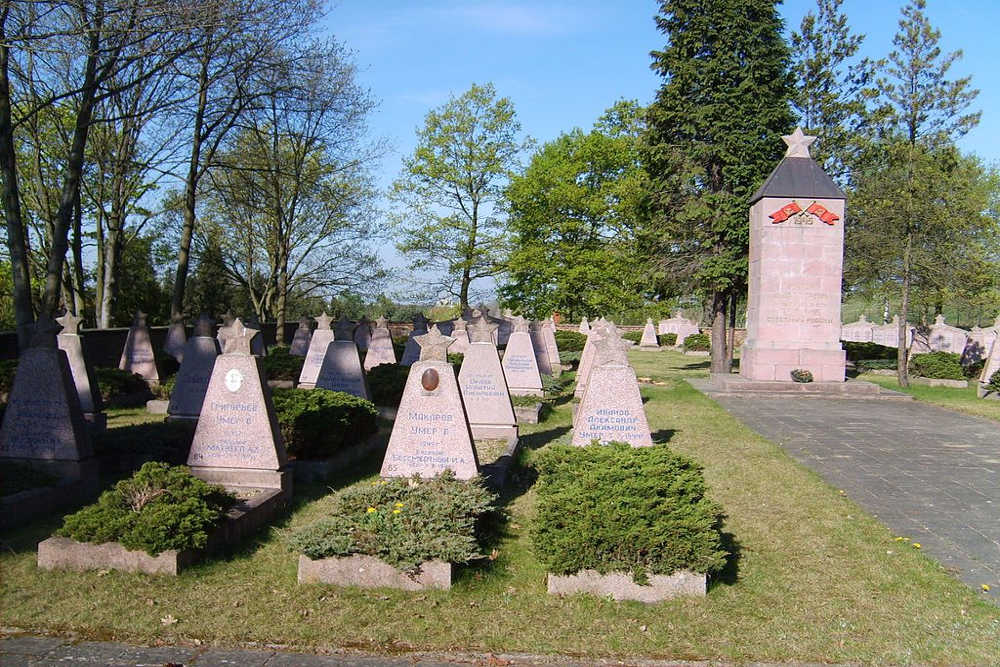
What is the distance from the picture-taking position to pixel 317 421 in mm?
8477

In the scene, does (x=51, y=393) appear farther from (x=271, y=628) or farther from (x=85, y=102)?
(x=85, y=102)

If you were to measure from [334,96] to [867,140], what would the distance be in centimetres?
1655

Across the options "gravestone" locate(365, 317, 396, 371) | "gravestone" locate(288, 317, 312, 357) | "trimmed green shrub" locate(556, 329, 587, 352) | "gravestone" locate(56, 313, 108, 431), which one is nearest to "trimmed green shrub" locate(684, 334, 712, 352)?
"trimmed green shrub" locate(556, 329, 587, 352)

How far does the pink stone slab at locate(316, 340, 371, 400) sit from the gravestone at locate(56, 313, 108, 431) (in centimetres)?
339

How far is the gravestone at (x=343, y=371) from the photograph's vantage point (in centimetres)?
1209

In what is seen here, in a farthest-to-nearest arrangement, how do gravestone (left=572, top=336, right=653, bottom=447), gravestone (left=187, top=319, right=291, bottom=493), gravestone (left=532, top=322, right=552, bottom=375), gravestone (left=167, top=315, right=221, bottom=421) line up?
gravestone (left=532, top=322, right=552, bottom=375) < gravestone (left=167, top=315, right=221, bottom=421) < gravestone (left=572, top=336, right=653, bottom=447) < gravestone (left=187, top=319, right=291, bottom=493)

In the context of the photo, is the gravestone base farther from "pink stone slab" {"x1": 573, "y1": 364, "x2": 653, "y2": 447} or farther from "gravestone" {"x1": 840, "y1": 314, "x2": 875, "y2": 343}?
"gravestone" {"x1": 840, "y1": 314, "x2": 875, "y2": 343}

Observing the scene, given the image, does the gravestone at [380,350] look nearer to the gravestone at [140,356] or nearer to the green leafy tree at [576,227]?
the gravestone at [140,356]

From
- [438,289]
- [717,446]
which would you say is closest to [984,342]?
[717,446]

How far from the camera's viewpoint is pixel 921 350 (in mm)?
30812

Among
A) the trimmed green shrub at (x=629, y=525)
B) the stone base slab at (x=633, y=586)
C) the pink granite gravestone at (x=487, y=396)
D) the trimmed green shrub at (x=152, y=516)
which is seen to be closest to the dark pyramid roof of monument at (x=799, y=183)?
the pink granite gravestone at (x=487, y=396)

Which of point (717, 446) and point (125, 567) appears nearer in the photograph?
point (125, 567)

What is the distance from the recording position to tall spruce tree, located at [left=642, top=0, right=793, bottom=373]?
70.6 feet

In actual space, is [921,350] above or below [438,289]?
below
